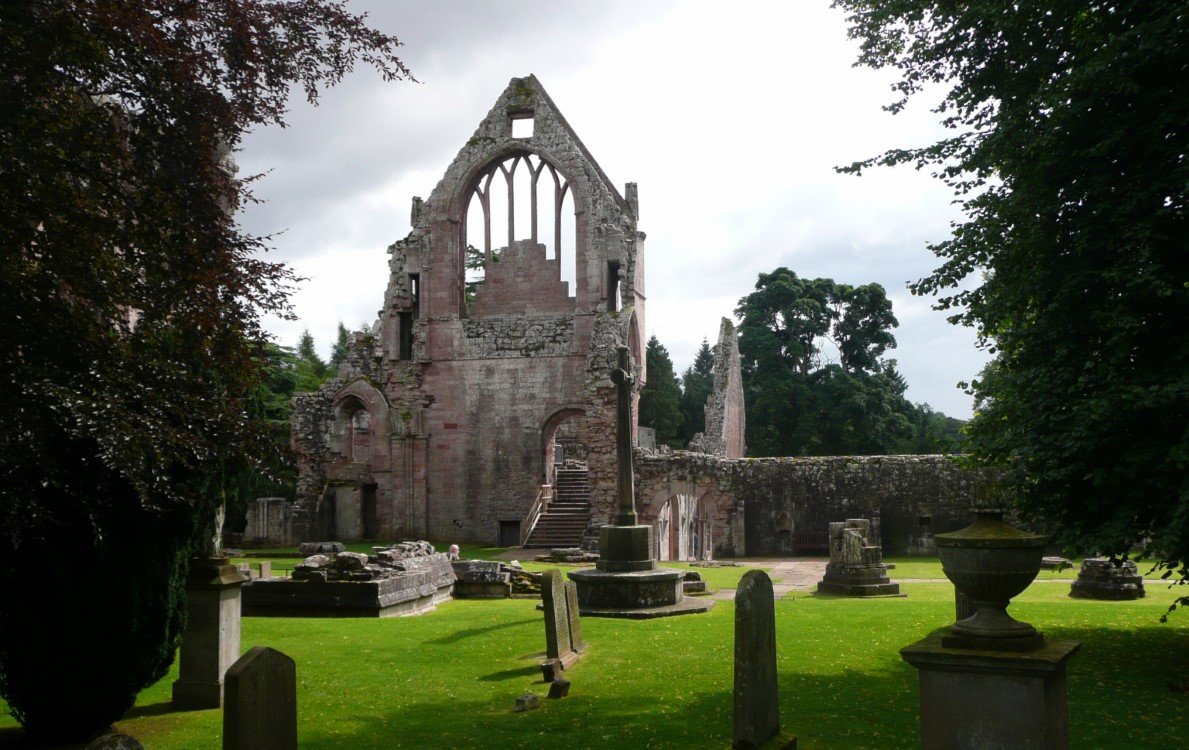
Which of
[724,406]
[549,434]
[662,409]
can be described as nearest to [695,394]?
[662,409]

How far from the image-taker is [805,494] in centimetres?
2545

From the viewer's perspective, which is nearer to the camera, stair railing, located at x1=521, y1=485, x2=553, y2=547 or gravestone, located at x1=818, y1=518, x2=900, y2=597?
gravestone, located at x1=818, y1=518, x2=900, y2=597

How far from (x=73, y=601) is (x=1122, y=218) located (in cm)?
804

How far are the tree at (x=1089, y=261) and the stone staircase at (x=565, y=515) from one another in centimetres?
1668

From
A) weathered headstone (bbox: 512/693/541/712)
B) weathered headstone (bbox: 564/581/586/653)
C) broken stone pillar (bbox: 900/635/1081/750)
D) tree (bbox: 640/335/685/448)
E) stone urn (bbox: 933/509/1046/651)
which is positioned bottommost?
weathered headstone (bbox: 512/693/541/712)

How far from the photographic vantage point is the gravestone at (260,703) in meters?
3.60

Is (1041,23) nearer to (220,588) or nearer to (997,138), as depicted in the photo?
(997,138)

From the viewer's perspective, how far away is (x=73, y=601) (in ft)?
20.2

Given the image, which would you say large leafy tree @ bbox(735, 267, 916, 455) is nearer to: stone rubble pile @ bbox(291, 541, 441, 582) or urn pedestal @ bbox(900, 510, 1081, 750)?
stone rubble pile @ bbox(291, 541, 441, 582)

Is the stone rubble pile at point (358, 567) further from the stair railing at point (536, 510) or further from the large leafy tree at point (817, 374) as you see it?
the large leafy tree at point (817, 374)

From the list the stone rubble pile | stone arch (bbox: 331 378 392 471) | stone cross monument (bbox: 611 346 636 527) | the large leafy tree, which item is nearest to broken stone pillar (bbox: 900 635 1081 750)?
stone cross monument (bbox: 611 346 636 527)

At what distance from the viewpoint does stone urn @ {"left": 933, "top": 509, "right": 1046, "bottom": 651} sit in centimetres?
458

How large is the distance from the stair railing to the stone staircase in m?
0.11

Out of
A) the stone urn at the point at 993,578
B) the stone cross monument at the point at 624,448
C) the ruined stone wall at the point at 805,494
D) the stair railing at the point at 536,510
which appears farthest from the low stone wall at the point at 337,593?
the stair railing at the point at 536,510
